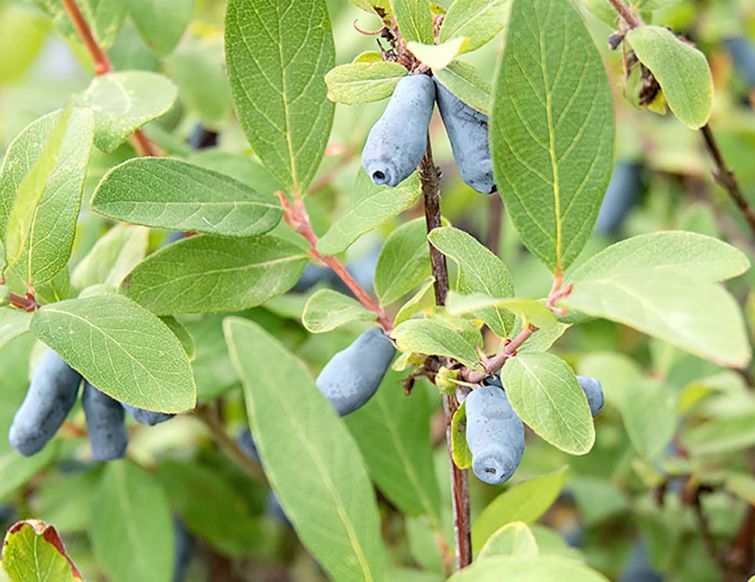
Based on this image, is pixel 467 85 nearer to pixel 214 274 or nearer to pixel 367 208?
pixel 367 208

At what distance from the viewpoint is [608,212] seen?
5.64 feet

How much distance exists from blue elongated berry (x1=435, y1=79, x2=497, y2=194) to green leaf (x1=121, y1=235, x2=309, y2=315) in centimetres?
21

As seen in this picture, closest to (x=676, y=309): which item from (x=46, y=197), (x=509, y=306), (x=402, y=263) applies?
(x=509, y=306)

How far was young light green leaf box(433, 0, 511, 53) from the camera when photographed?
0.67 meters

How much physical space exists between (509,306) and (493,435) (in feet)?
0.28

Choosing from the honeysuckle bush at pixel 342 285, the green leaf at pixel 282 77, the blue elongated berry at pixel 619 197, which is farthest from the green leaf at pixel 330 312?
the blue elongated berry at pixel 619 197

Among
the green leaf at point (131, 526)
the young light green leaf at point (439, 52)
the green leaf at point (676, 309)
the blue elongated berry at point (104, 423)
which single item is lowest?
the green leaf at point (131, 526)

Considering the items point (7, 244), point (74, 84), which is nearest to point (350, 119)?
point (74, 84)

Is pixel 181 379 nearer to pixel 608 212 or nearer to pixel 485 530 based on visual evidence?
pixel 485 530

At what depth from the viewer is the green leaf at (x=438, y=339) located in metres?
0.66

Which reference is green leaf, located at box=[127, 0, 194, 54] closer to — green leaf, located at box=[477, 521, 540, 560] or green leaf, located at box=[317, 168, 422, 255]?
green leaf, located at box=[317, 168, 422, 255]

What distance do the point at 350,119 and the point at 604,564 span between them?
0.74 meters

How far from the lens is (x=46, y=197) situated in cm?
73

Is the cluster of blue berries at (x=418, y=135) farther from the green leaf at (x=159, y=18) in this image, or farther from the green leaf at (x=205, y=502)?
the green leaf at (x=205, y=502)
